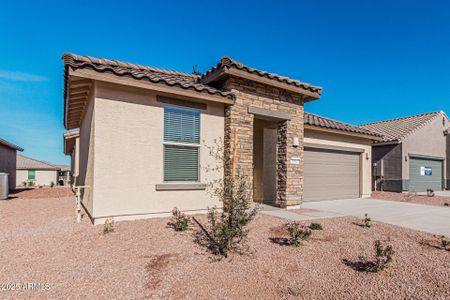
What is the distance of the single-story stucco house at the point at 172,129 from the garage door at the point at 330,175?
2.27 m

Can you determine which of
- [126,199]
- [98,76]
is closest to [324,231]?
[126,199]

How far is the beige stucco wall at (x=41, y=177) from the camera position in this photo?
35.1m

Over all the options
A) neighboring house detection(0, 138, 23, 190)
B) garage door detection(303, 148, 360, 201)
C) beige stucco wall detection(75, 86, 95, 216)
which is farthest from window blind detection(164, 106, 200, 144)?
neighboring house detection(0, 138, 23, 190)

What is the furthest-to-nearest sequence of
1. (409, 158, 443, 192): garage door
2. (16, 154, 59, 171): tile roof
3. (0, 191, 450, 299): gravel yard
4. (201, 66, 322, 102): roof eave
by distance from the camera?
1. (16, 154, 59, 171): tile roof
2. (409, 158, 443, 192): garage door
3. (201, 66, 322, 102): roof eave
4. (0, 191, 450, 299): gravel yard

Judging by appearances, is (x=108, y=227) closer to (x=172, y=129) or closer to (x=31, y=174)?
(x=172, y=129)

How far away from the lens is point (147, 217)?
665cm

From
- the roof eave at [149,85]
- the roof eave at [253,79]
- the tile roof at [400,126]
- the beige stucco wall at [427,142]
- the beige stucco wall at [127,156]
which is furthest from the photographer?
the tile roof at [400,126]

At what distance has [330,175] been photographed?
12.3m

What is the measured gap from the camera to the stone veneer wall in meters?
7.84

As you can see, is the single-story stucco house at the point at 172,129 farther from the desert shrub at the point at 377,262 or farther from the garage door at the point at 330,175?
the desert shrub at the point at 377,262

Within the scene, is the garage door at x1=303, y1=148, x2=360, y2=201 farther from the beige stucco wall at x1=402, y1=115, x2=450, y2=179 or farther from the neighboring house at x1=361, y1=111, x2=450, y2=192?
the beige stucco wall at x1=402, y1=115, x2=450, y2=179

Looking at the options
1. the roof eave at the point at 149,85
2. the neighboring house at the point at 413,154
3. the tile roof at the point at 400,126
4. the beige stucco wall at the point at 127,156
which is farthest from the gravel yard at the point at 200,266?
the tile roof at the point at 400,126

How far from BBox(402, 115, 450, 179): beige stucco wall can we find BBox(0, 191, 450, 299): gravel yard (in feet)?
44.1

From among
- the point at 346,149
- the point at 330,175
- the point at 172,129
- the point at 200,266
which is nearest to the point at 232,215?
the point at 200,266
